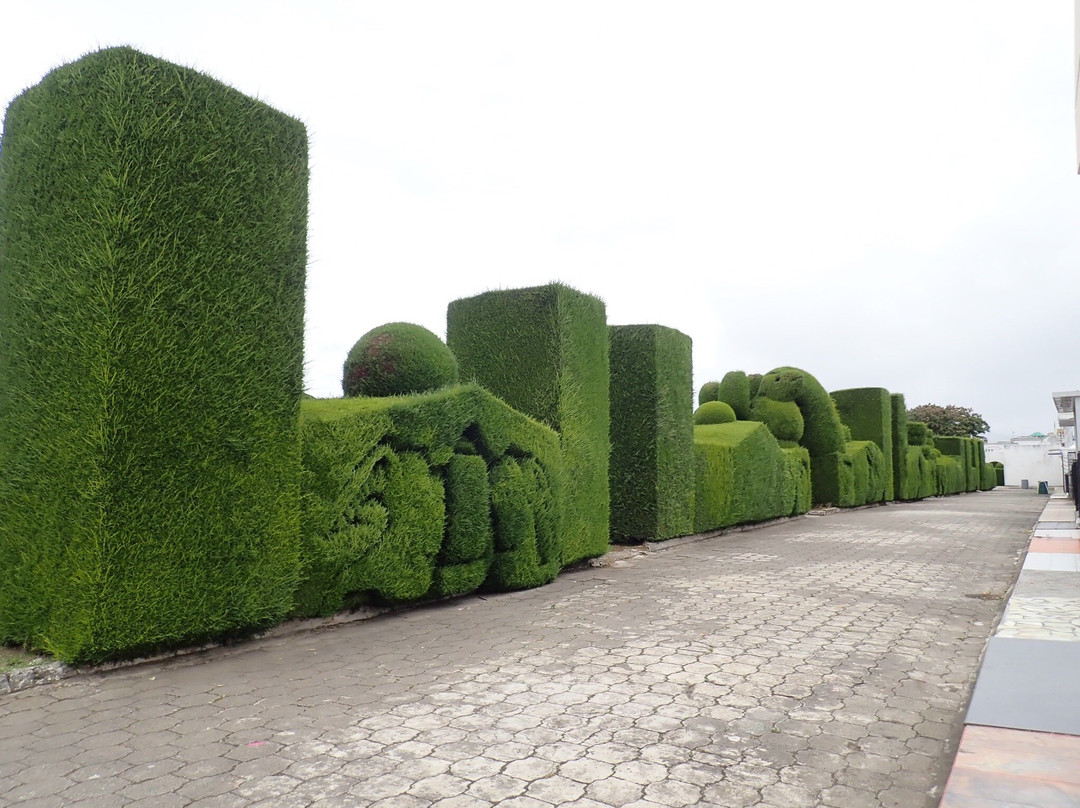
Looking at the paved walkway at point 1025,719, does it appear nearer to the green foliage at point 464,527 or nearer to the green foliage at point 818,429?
the green foliage at point 464,527

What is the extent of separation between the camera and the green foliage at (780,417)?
58.0ft

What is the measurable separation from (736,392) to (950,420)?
4928cm


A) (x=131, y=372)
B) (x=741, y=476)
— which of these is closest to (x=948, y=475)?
(x=741, y=476)

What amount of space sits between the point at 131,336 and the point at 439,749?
299 centimetres

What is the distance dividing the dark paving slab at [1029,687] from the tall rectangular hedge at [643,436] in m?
6.33

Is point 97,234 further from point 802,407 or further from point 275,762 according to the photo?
point 802,407

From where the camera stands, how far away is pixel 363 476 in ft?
18.2

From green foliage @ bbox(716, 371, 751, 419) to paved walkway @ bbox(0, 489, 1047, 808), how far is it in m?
11.0

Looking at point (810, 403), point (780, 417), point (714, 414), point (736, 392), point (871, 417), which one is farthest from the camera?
point (871, 417)

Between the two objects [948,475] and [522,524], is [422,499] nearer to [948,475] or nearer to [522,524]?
[522,524]

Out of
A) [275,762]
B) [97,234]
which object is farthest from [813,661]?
[97,234]

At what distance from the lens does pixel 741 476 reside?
43.9 ft

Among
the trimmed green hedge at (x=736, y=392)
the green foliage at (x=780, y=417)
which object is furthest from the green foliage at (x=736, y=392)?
the green foliage at (x=780, y=417)

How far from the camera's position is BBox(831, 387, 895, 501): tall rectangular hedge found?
22859 mm
